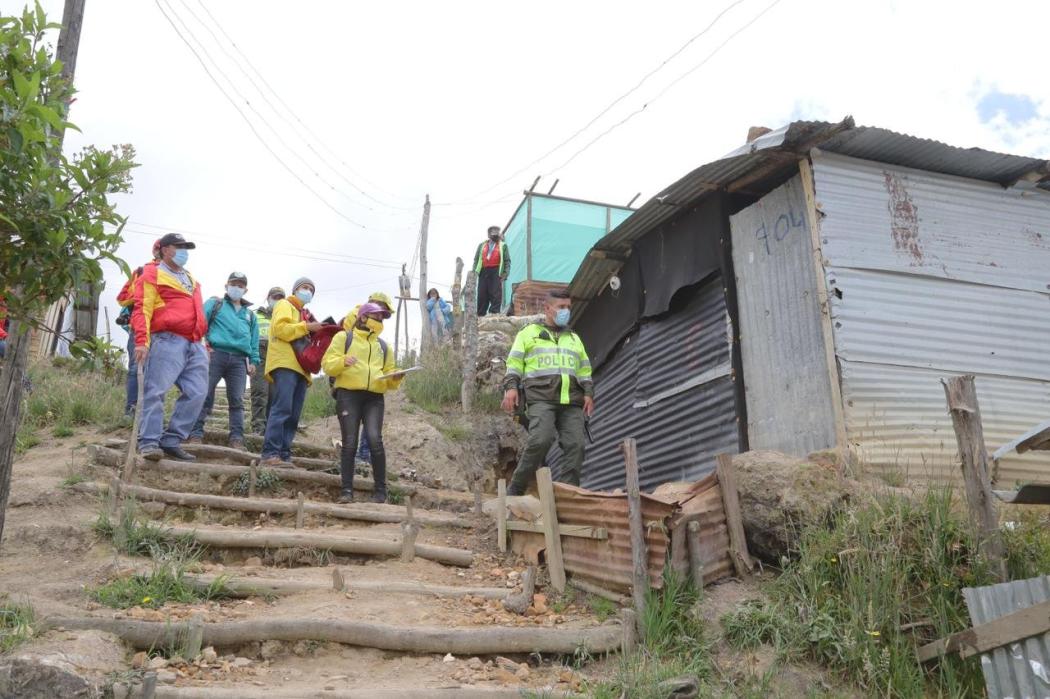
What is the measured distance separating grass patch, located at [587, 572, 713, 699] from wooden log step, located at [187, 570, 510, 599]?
4.05ft

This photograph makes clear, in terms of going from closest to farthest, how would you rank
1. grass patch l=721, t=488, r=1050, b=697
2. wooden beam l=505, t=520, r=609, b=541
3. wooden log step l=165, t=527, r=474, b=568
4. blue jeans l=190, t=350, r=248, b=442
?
1. grass patch l=721, t=488, r=1050, b=697
2. wooden beam l=505, t=520, r=609, b=541
3. wooden log step l=165, t=527, r=474, b=568
4. blue jeans l=190, t=350, r=248, b=442

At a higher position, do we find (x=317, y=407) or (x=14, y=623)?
(x=317, y=407)

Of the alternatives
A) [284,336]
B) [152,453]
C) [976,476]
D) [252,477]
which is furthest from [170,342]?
[976,476]

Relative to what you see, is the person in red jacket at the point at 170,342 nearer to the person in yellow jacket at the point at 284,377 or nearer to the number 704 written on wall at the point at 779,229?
the person in yellow jacket at the point at 284,377

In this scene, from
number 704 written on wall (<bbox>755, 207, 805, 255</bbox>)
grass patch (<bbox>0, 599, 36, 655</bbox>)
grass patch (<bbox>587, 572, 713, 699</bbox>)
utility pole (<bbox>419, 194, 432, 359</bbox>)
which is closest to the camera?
grass patch (<bbox>0, 599, 36, 655</bbox>)

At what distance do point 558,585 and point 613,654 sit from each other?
3.16 feet

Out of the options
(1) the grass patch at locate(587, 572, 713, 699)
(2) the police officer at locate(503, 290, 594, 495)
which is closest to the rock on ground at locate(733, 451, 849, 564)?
(1) the grass patch at locate(587, 572, 713, 699)

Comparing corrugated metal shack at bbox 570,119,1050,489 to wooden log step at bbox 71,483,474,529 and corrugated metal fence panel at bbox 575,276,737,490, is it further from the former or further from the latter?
wooden log step at bbox 71,483,474,529

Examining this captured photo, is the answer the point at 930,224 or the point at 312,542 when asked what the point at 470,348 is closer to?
the point at 312,542

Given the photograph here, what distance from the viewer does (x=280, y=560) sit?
6.23 meters

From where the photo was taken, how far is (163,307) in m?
7.27

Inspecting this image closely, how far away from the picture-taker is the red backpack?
8156 millimetres

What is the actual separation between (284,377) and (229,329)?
972 millimetres

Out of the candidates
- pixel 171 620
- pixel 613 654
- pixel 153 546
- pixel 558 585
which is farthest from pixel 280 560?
pixel 613 654
